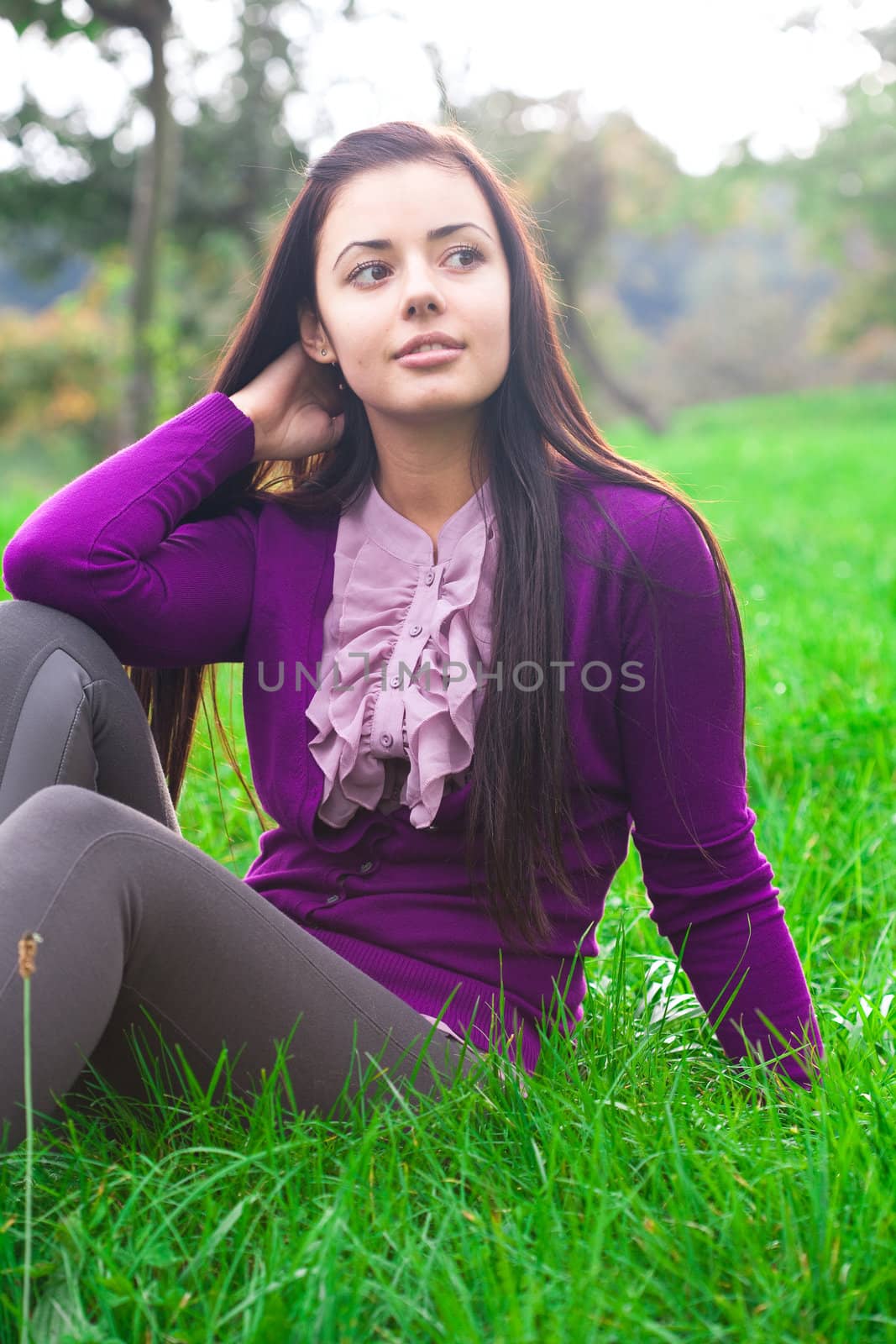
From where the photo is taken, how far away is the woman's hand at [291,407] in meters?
1.98

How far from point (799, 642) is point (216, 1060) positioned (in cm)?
264

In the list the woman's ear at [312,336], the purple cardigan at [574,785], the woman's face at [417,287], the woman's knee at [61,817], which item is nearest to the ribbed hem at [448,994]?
the purple cardigan at [574,785]

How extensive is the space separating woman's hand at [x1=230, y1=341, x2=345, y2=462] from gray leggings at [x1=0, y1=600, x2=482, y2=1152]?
452 millimetres

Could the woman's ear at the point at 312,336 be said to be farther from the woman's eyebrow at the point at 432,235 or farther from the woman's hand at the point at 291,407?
the woman's eyebrow at the point at 432,235

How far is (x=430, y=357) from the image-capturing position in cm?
173

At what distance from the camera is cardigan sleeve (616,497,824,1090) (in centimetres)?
167

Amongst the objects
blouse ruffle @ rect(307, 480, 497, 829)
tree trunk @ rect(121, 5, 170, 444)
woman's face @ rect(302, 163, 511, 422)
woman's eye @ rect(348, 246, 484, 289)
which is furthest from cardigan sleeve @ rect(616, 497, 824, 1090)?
tree trunk @ rect(121, 5, 170, 444)

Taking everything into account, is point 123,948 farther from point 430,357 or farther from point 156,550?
point 430,357

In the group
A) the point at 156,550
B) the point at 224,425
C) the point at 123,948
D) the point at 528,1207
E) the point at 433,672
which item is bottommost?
the point at 528,1207

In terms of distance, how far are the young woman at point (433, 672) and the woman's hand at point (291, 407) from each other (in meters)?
0.12

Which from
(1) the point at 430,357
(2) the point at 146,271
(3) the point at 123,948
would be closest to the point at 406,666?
(1) the point at 430,357

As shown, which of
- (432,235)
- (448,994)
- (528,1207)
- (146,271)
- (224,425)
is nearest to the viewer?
(528,1207)

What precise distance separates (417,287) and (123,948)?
3.11 ft

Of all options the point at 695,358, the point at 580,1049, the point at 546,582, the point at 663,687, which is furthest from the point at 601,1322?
the point at 695,358
